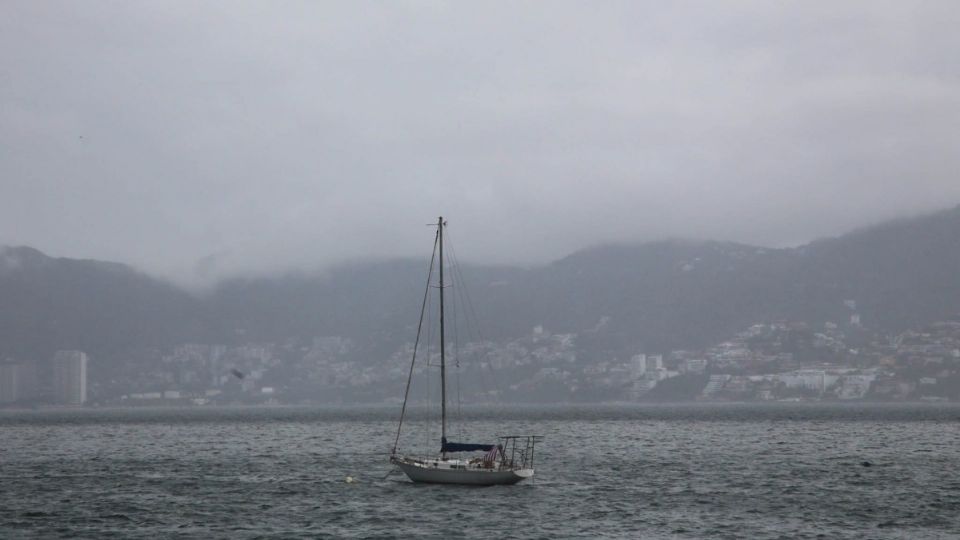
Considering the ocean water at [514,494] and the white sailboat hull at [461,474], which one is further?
the white sailboat hull at [461,474]

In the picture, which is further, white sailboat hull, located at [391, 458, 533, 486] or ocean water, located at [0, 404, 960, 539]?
white sailboat hull, located at [391, 458, 533, 486]

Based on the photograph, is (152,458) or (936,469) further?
(152,458)

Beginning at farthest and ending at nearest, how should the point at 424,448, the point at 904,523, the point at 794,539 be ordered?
1. the point at 424,448
2. the point at 904,523
3. the point at 794,539

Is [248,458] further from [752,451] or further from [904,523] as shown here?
[904,523]

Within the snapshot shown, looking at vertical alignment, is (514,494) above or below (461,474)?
below

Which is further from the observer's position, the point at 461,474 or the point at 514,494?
the point at 461,474

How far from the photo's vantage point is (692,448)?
134750mm

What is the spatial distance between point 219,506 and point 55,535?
48.2ft

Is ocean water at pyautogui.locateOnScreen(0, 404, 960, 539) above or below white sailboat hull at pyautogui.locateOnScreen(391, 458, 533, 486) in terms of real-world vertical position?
below

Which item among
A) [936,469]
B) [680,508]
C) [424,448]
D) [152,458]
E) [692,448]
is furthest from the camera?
[424,448]

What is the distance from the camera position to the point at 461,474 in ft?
284

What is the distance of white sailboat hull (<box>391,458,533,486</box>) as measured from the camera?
86.5 metres

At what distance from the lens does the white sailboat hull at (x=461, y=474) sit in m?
86.5

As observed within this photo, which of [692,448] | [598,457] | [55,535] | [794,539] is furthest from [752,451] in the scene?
[55,535]
